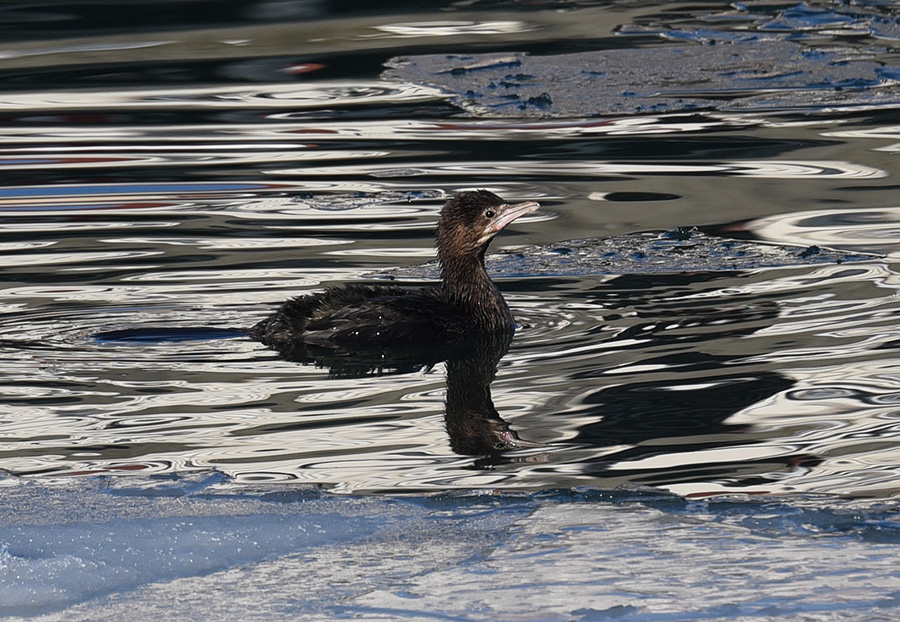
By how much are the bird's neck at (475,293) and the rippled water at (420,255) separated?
0.17 metres

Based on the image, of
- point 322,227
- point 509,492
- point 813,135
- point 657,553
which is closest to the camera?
point 657,553

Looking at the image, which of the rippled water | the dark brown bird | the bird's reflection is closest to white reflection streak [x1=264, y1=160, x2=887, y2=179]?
the rippled water

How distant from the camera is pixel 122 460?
230 inches

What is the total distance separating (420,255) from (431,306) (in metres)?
1.87

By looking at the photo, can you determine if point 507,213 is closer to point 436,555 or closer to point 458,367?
point 458,367

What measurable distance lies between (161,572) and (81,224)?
20.2 feet

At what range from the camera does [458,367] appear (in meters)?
7.60

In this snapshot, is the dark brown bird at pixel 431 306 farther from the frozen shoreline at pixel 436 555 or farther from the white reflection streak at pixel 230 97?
the white reflection streak at pixel 230 97

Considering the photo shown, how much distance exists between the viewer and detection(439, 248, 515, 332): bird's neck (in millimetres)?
8062

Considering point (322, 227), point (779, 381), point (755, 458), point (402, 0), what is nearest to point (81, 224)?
point (322, 227)

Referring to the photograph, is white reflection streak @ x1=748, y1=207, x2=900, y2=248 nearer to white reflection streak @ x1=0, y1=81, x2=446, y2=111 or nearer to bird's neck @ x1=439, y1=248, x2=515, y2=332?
bird's neck @ x1=439, y1=248, x2=515, y2=332

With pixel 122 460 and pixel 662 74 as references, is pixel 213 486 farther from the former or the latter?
pixel 662 74

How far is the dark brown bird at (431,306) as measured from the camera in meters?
7.78

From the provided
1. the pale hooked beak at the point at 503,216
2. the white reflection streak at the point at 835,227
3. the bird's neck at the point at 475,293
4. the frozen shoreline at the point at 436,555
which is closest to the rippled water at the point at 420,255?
the white reflection streak at the point at 835,227
